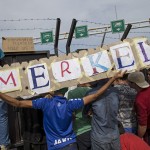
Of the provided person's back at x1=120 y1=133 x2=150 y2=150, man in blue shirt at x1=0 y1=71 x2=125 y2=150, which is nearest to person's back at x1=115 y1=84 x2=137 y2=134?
person's back at x1=120 y1=133 x2=150 y2=150

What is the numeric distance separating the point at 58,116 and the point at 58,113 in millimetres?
30

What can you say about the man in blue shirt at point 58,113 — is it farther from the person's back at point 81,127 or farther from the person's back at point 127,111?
the person's back at point 127,111

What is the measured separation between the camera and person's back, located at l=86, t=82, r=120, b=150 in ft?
11.3

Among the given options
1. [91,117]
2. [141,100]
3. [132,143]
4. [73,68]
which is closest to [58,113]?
[91,117]

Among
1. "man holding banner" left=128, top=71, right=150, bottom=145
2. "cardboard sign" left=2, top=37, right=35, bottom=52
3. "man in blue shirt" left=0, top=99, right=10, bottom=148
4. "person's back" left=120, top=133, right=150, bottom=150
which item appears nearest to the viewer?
"person's back" left=120, top=133, right=150, bottom=150

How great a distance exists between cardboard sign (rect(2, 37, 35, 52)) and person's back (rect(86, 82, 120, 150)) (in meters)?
1.75

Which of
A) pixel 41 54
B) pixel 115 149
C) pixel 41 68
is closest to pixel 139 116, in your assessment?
pixel 115 149

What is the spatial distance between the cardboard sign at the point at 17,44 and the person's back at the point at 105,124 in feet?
5.73

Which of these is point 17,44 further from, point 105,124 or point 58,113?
point 105,124

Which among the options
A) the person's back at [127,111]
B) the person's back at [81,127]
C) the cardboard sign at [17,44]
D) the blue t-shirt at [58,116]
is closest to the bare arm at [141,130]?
the person's back at [127,111]

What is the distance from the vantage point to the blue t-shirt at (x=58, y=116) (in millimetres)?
3438

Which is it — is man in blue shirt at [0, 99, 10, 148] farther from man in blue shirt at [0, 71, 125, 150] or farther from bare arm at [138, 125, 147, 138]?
bare arm at [138, 125, 147, 138]

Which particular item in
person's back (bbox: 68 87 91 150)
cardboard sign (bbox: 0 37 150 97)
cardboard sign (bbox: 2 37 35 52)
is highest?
cardboard sign (bbox: 2 37 35 52)

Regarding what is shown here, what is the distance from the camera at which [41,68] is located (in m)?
3.70
